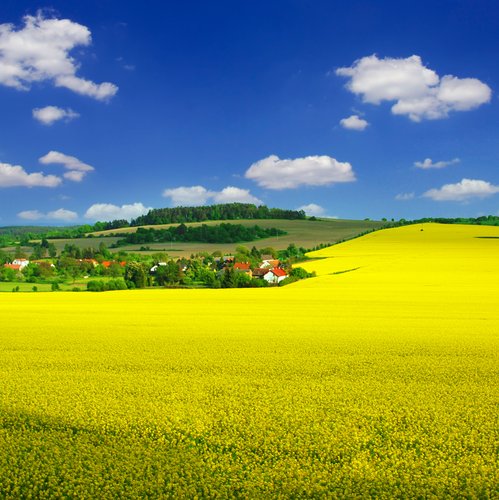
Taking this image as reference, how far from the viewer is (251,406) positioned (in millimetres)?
11273

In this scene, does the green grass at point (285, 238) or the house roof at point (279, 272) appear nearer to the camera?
the house roof at point (279, 272)

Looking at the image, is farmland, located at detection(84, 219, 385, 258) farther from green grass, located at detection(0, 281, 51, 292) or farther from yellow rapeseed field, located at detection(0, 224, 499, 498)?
yellow rapeseed field, located at detection(0, 224, 499, 498)

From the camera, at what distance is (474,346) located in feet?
58.9

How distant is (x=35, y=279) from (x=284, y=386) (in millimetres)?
60485

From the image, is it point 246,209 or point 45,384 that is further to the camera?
point 246,209

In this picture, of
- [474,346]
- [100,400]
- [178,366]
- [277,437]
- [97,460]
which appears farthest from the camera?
[474,346]

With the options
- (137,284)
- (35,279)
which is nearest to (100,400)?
(137,284)

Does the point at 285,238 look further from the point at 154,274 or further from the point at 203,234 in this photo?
the point at 154,274

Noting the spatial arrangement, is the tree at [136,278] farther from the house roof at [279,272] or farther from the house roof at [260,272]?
the house roof at [279,272]

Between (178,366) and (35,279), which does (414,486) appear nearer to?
(178,366)

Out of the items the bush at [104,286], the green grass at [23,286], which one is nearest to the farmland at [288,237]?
the green grass at [23,286]

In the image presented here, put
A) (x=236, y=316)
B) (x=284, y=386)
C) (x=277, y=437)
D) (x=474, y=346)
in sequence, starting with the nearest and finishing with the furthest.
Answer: (x=277, y=437) → (x=284, y=386) → (x=474, y=346) → (x=236, y=316)

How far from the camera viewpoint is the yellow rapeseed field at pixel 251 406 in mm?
8117

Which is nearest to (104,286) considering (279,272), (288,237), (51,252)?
(279,272)
